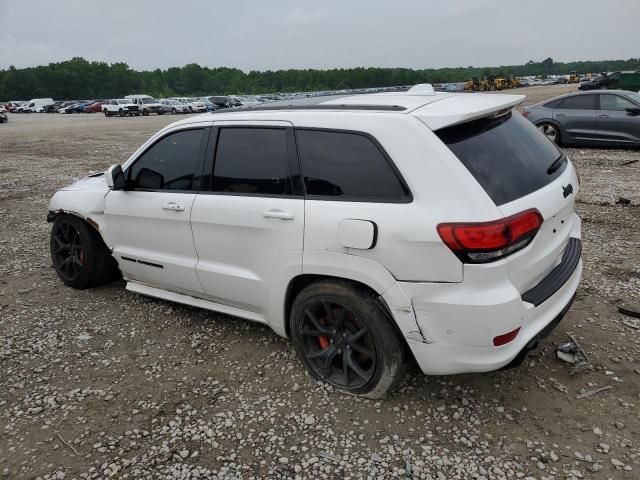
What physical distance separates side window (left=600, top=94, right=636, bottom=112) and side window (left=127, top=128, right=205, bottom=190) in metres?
10.5

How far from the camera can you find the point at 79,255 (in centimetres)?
479

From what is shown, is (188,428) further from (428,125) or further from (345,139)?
(428,125)

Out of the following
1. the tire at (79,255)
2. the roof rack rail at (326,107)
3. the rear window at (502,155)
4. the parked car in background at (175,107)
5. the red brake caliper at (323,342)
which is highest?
the parked car in background at (175,107)

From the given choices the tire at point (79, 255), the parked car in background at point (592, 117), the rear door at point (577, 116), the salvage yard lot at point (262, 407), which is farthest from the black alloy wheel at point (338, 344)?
the rear door at point (577, 116)

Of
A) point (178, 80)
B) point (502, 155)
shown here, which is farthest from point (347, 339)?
point (178, 80)

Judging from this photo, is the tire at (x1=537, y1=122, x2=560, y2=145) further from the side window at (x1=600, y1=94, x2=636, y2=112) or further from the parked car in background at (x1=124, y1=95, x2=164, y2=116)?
the parked car in background at (x1=124, y1=95, x2=164, y2=116)

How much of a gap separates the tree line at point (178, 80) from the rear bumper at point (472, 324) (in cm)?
9986

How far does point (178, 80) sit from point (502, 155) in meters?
136

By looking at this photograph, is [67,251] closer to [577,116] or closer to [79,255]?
[79,255]

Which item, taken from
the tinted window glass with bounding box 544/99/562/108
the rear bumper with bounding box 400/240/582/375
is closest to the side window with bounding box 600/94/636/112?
the tinted window glass with bounding box 544/99/562/108

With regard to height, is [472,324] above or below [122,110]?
below

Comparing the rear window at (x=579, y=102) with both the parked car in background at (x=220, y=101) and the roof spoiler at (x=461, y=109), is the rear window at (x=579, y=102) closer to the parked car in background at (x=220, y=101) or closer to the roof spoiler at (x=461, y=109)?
the roof spoiler at (x=461, y=109)

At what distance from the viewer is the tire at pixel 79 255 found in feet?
15.2

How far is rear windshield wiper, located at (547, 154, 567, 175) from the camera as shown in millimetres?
3018
